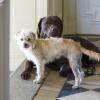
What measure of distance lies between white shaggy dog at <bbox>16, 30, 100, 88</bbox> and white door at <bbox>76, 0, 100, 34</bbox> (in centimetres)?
215

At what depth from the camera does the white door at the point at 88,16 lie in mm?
4617

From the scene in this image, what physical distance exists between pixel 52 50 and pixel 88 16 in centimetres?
224

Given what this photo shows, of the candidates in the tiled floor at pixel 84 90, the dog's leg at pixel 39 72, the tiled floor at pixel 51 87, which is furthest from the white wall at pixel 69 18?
the dog's leg at pixel 39 72

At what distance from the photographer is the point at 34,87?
8.27ft

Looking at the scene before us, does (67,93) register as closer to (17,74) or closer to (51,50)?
(51,50)

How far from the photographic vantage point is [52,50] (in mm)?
2535

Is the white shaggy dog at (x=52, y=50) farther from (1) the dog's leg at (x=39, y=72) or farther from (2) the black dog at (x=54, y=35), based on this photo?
(2) the black dog at (x=54, y=35)

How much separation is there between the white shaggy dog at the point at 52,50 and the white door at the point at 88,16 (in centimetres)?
215
